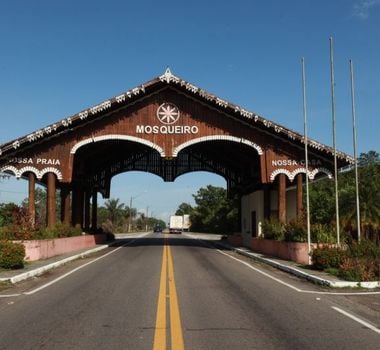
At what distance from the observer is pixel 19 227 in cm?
2330

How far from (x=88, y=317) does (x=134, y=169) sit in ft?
116

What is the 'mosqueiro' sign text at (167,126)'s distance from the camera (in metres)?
31.4

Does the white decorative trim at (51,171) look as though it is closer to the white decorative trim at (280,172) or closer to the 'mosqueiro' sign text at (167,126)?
the 'mosqueiro' sign text at (167,126)

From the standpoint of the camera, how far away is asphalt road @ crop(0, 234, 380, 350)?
303 inches

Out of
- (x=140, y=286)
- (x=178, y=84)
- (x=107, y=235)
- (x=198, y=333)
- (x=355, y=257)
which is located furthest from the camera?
(x=107, y=235)

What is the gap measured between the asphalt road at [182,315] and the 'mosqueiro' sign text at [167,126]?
16014 mm

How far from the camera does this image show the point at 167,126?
3152cm

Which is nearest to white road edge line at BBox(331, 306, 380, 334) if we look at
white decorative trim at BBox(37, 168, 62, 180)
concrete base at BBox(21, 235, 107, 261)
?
concrete base at BBox(21, 235, 107, 261)

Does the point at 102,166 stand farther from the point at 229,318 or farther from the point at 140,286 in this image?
the point at 229,318

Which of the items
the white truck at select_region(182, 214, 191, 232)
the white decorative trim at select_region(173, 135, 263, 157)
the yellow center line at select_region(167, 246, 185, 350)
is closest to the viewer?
the yellow center line at select_region(167, 246, 185, 350)

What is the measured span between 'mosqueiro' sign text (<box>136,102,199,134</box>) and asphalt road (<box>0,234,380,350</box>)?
16014 mm

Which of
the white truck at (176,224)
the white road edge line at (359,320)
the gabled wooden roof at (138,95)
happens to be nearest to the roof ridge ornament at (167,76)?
the gabled wooden roof at (138,95)

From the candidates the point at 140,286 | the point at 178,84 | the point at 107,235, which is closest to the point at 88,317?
the point at 140,286

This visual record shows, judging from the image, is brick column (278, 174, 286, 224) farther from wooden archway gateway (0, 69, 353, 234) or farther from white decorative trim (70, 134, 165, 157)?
white decorative trim (70, 134, 165, 157)
